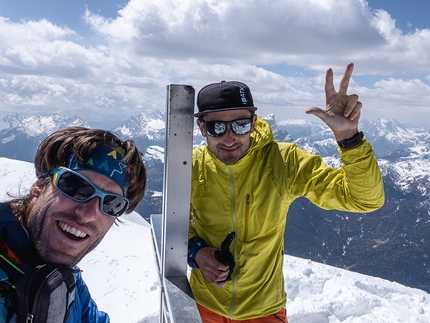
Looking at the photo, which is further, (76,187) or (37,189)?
(37,189)

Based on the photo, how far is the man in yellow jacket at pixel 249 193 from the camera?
2.94 meters

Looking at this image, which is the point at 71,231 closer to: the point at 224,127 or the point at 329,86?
the point at 224,127

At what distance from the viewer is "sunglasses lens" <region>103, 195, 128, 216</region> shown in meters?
2.82

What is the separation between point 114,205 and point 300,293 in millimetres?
7640

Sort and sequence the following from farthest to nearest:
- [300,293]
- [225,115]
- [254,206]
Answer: [300,293]
[254,206]
[225,115]

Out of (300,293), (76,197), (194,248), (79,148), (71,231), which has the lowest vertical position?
(300,293)

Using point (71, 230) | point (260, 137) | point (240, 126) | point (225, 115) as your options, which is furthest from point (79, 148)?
point (260, 137)

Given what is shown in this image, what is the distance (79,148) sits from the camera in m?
2.76

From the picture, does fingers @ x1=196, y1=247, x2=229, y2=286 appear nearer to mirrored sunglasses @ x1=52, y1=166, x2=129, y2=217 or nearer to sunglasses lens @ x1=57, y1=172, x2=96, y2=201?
mirrored sunglasses @ x1=52, y1=166, x2=129, y2=217

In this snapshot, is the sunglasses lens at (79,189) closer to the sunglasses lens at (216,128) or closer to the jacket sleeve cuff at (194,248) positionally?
the jacket sleeve cuff at (194,248)

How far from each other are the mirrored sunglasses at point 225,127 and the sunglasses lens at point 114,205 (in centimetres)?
111

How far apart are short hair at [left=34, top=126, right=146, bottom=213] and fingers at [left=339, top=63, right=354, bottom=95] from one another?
6.68ft

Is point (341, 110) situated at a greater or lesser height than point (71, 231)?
greater

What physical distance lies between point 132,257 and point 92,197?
9.45 meters
